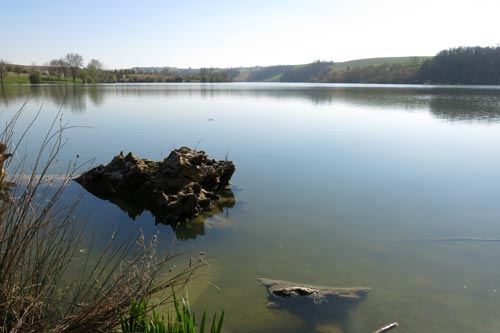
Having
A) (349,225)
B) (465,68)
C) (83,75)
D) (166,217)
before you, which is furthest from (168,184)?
(465,68)

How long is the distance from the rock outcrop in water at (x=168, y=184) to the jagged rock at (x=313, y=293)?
3.61 metres

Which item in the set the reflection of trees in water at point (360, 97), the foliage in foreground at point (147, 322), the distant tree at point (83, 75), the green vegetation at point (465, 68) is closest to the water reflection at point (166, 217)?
the foliage in foreground at point (147, 322)

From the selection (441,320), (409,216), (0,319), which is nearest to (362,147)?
(409,216)

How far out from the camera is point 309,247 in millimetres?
7039

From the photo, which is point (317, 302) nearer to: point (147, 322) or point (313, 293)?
point (313, 293)

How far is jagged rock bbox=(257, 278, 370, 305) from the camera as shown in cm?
524

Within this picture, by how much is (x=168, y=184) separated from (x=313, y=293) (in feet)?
17.7

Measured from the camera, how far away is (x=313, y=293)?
5.28 meters

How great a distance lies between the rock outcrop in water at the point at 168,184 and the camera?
8.55m

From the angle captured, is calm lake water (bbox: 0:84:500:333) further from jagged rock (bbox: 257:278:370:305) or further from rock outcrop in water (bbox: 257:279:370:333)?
jagged rock (bbox: 257:278:370:305)

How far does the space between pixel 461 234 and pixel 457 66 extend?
12792 cm

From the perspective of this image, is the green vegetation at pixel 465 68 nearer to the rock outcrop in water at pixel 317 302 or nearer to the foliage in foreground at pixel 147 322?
the rock outcrop in water at pixel 317 302

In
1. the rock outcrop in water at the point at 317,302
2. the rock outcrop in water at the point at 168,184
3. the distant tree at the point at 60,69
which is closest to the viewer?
the rock outcrop in water at the point at 317,302

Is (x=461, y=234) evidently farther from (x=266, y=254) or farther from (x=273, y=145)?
(x=273, y=145)
